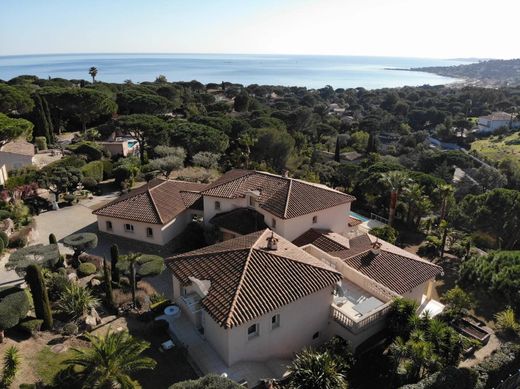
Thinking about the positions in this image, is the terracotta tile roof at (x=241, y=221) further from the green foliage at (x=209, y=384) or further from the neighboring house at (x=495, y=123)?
the neighboring house at (x=495, y=123)

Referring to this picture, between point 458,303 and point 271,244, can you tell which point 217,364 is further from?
point 458,303

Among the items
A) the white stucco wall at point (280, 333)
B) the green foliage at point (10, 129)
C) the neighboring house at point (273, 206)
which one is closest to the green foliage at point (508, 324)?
the white stucco wall at point (280, 333)

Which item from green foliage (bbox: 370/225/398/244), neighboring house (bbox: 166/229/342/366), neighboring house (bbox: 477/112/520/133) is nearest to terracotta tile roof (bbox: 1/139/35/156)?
neighboring house (bbox: 166/229/342/366)

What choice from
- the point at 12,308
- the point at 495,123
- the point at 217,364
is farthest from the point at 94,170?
the point at 495,123

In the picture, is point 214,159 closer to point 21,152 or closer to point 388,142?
point 21,152

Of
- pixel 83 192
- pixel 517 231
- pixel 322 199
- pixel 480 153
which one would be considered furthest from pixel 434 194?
pixel 480 153

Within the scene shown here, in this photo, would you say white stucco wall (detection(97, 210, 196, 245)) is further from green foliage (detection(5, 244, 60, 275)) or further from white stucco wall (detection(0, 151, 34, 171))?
white stucco wall (detection(0, 151, 34, 171))
